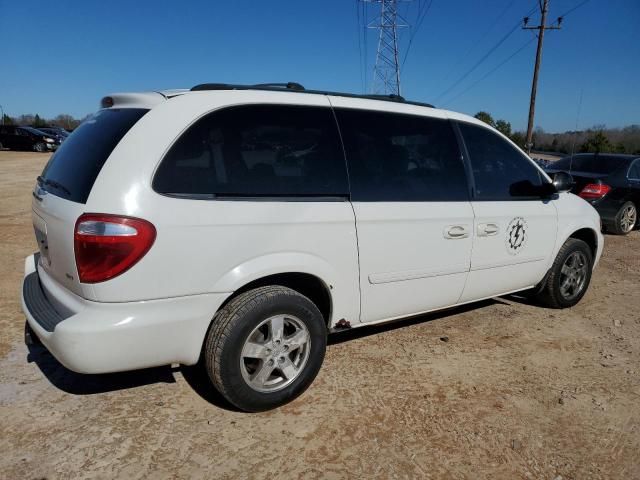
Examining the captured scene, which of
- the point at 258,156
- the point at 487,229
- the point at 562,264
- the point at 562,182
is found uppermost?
the point at 258,156

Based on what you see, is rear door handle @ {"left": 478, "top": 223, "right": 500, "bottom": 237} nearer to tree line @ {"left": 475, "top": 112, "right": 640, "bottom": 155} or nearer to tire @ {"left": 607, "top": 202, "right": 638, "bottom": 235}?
tire @ {"left": 607, "top": 202, "right": 638, "bottom": 235}

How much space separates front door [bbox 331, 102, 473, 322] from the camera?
3.03 m

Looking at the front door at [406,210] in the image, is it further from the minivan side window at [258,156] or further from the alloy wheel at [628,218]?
the alloy wheel at [628,218]

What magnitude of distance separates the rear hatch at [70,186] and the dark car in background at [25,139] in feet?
91.4

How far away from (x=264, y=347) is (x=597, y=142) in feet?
63.1

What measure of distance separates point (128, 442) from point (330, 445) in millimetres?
1055

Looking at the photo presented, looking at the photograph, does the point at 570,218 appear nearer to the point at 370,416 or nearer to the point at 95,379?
the point at 370,416

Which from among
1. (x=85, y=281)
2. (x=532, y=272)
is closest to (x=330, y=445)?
(x=85, y=281)

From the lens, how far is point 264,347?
8.82ft

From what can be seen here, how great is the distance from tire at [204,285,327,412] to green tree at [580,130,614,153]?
18185 millimetres

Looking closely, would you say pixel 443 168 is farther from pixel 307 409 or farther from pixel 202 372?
pixel 202 372

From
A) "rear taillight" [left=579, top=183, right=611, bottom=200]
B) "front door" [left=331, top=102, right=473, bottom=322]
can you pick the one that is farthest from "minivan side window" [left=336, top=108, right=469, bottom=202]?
"rear taillight" [left=579, top=183, right=611, bottom=200]

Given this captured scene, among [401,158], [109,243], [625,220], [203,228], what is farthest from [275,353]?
[625,220]

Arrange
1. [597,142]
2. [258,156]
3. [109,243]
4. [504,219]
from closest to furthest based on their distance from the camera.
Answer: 1. [109,243]
2. [258,156]
3. [504,219]
4. [597,142]
